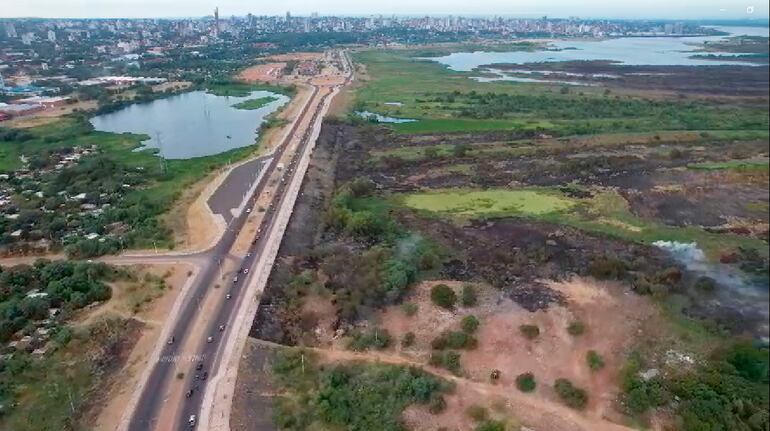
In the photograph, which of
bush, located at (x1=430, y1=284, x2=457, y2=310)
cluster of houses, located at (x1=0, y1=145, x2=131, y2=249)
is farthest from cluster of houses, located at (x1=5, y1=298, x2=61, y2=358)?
bush, located at (x1=430, y1=284, x2=457, y2=310)

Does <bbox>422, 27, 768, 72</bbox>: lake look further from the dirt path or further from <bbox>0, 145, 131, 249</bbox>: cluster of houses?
the dirt path

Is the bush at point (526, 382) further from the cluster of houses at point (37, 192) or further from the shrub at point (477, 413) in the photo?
the cluster of houses at point (37, 192)

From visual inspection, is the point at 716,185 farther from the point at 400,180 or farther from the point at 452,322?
the point at 452,322

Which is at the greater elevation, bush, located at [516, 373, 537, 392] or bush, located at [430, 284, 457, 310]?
bush, located at [430, 284, 457, 310]

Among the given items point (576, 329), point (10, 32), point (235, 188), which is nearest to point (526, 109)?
point (235, 188)

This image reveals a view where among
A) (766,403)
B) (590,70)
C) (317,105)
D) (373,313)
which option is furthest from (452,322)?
(590,70)

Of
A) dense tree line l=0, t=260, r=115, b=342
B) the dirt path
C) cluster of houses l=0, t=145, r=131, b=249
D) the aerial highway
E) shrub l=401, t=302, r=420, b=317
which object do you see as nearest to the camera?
Result: the aerial highway

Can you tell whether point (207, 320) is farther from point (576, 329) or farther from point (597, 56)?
point (597, 56)
